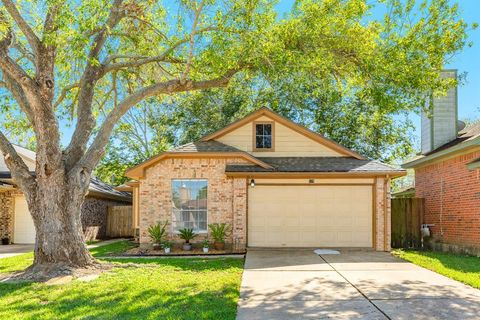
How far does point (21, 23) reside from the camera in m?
8.73

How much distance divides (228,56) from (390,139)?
15.8 meters

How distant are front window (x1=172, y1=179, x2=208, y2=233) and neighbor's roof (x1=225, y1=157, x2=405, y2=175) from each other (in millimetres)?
1253

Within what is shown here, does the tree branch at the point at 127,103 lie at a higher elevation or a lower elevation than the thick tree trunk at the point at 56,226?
higher

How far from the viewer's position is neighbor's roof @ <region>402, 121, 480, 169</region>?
1191 centimetres

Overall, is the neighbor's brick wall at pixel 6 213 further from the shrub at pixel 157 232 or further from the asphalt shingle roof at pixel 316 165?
the asphalt shingle roof at pixel 316 165

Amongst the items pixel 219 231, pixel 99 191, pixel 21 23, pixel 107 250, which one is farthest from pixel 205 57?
pixel 99 191

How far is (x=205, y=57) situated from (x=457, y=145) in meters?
8.15

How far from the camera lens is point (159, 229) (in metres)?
13.1

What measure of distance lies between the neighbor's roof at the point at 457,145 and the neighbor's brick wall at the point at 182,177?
6585 millimetres

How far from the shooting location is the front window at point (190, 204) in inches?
527

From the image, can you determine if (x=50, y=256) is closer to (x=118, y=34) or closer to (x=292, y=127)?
(x=118, y=34)

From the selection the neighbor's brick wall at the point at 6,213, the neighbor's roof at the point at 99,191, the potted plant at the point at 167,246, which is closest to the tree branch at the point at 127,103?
the potted plant at the point at 167,246

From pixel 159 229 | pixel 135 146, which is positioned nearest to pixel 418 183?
pixel 159 229

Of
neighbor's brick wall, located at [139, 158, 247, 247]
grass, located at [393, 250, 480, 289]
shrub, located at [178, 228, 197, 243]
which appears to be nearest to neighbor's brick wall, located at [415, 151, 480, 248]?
grass, located at [393, 250, 480, 289]
